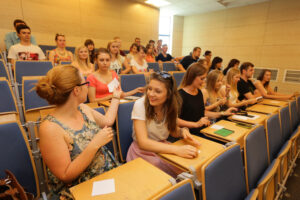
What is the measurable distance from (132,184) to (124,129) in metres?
0.85

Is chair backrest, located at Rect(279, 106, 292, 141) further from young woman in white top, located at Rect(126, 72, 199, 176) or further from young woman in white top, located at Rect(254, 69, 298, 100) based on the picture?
young woman in white top, located at Rect(126, 72, 199, 176)

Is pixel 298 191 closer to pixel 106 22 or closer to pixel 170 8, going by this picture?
pixel 106 22

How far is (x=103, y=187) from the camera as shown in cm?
83

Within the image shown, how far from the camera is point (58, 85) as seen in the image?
3.10 feet

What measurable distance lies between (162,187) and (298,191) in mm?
2034

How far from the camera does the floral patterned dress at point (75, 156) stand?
0.96 metres

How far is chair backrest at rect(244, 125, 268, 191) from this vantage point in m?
1.18

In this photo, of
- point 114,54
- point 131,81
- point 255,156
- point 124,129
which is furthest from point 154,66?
point 255,156

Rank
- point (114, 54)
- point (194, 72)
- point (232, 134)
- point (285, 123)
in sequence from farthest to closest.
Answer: point (114, 54)
point (285, 123)
point (194, 72)
point (232, 134)

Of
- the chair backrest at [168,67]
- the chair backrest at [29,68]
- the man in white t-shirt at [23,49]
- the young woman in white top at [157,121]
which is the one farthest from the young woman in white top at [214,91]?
the man in white t-shirt at [23,49]

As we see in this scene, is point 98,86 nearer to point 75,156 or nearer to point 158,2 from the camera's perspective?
point 75,156

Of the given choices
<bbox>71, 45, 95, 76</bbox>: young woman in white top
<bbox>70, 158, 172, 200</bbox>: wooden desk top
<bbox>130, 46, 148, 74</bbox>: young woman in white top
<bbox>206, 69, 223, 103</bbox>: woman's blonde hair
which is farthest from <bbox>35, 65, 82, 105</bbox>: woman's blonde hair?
<bbox>130, 46, 148, 74</bbox>: young woman in white top

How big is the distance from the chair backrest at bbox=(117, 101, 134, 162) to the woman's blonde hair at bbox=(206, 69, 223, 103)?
4.61 ft

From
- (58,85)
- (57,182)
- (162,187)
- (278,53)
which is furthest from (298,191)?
(278,53)
